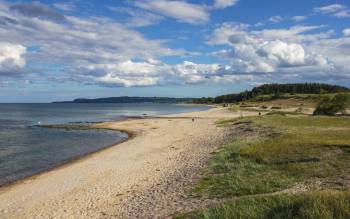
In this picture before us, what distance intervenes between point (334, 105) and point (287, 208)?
201 feet

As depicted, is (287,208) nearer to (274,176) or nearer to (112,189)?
(274,176)

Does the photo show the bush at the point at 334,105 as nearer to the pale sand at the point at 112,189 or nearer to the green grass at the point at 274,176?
the pale sand at the point at 112,189

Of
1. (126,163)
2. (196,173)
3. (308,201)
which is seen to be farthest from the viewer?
(126,163)

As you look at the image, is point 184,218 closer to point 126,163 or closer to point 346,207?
point 346,207

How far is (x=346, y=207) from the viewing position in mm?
10180

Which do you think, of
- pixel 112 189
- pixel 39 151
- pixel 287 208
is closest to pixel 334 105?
pixel 39 151

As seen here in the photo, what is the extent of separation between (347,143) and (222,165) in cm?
836

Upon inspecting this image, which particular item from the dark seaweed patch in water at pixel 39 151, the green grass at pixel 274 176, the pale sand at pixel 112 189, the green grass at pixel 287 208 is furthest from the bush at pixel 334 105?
the green grass at pixel 287 208

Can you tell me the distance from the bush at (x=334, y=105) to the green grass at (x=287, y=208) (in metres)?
58.6

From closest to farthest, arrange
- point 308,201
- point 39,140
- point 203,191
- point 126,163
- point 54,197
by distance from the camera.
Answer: point 308,201, point 203,191, point 54,197, point 126,163, point 39,140

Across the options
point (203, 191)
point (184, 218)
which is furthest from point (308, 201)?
point (203, 191)

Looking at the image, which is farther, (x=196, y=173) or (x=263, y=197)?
(x=196, y=173)

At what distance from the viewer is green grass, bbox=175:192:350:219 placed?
10.2 meters

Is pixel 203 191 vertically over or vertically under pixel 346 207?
under
